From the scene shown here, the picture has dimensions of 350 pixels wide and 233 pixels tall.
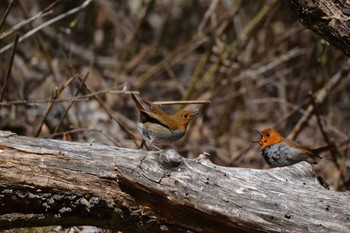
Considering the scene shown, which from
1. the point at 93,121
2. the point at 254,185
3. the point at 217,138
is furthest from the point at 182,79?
the point at 254,185

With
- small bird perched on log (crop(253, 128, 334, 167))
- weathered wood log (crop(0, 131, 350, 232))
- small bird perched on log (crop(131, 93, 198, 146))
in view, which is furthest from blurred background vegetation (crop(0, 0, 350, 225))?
weathered wood log (crop(0, 131, 350, 232))

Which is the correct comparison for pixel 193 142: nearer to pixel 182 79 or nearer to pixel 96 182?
pixel 182 79

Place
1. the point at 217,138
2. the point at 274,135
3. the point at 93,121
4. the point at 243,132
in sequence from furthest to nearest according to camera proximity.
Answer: the point at 243,132
the point at 217,138
the point at 93,121
the point at 274,135

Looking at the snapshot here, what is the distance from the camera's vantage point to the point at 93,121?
7.71 metres

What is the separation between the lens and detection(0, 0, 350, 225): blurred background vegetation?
6.90m

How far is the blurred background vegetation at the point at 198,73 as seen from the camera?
6.90 meters

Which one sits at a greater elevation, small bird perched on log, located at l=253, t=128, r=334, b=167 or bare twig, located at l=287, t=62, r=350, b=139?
bare twig, located at l=287, t=62, r=350, b=139

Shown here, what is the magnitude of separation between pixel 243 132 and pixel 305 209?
556cm

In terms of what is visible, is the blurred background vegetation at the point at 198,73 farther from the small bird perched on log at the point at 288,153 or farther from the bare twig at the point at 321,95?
the small bird perched on log at the point at 288,153

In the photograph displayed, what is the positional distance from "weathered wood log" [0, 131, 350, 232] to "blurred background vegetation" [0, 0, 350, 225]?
82.3 inches

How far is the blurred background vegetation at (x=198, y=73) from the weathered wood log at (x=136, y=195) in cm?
209

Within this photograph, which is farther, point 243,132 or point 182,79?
point 182,79

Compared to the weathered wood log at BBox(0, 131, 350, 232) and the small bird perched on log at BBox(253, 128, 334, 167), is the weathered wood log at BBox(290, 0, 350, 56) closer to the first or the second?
the weathered wood log at BBox(0, 131, 350, 232)

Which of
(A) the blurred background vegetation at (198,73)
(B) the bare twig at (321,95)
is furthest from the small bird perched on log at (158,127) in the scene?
(B) the bare twig at (321,95)
